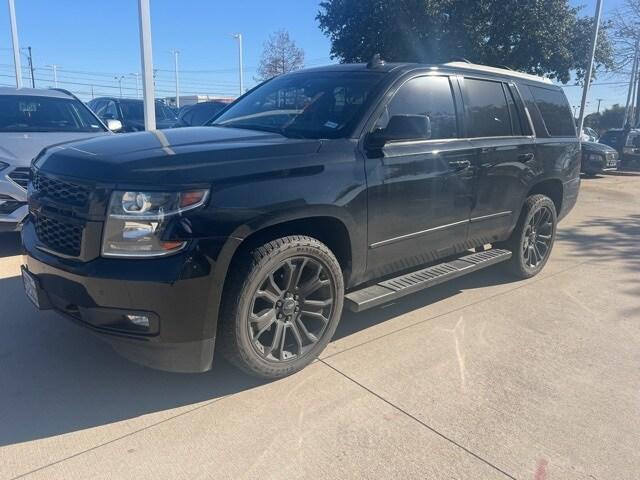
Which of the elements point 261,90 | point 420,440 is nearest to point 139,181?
point 420,440

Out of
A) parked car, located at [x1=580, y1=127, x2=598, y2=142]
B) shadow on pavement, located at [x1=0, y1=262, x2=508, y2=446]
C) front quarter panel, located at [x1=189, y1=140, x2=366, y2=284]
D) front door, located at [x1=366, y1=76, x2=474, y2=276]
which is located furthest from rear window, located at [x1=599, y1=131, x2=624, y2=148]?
front quarter panel, located at [x1=189, y1=140, x2=366, y2=284]

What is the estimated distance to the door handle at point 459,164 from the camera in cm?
405

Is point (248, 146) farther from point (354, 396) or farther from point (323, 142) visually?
point (354, 396)

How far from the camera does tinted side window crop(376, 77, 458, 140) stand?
12.4 ft

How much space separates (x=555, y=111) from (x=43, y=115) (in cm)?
628

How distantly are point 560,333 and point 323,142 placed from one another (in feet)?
8.01

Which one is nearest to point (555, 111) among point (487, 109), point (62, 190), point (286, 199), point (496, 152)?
point (487, 109)

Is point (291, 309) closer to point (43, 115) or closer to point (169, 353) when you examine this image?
point (169, 353)

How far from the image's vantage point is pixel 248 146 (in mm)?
3049

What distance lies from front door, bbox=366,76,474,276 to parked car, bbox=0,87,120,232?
12.4 ft

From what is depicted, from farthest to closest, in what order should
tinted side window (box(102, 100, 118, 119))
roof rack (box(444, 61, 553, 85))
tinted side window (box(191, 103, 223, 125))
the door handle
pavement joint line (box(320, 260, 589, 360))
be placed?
tinted side window (box(102, 100, 118, 119)), tinted side window (box(191, 103, 223, 125)), roof rack (box(444, 61, 553, 85)), the door handle, pavement joint line (box(320, 260, 589, 360))

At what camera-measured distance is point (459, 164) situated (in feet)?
13.5

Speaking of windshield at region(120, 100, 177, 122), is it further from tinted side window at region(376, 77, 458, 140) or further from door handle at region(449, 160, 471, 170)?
door handle at region(449, 160, 471, 170)

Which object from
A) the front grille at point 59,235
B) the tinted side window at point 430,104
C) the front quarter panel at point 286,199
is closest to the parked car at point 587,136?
the tinted side window at point 430,104
